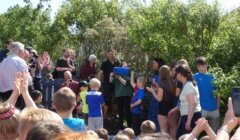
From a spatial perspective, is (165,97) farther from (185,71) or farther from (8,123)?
(8,123)

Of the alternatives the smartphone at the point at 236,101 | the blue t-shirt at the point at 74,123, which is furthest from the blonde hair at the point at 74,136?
the blue t-shirt at the point at 74,123

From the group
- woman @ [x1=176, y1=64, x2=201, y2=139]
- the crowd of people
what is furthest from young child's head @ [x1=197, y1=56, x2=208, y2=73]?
woman @ [x1=176, y1=64, x2=201, y2=139]

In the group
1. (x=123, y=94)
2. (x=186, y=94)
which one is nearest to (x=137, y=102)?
(x=123, y=94)

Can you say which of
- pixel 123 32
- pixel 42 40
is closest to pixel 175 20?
pixel 123 32

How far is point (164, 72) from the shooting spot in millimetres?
10469

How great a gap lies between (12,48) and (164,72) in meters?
2.84

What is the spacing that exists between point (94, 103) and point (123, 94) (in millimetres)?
1686

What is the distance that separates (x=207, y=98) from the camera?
10547 millimetres

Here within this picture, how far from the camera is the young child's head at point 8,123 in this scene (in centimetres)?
441

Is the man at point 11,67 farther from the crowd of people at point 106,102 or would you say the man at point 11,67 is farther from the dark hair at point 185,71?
the dark hair at point 185,71

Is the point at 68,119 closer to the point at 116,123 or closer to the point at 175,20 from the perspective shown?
the point at 116,123

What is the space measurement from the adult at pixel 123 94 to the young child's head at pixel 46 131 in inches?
405

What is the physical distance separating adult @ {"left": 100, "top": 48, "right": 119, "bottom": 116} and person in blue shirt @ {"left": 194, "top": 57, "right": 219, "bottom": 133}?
13.0 ft

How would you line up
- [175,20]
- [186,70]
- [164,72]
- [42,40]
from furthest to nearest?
[42,40] < [175,20] < [164,72] < [186,70]
